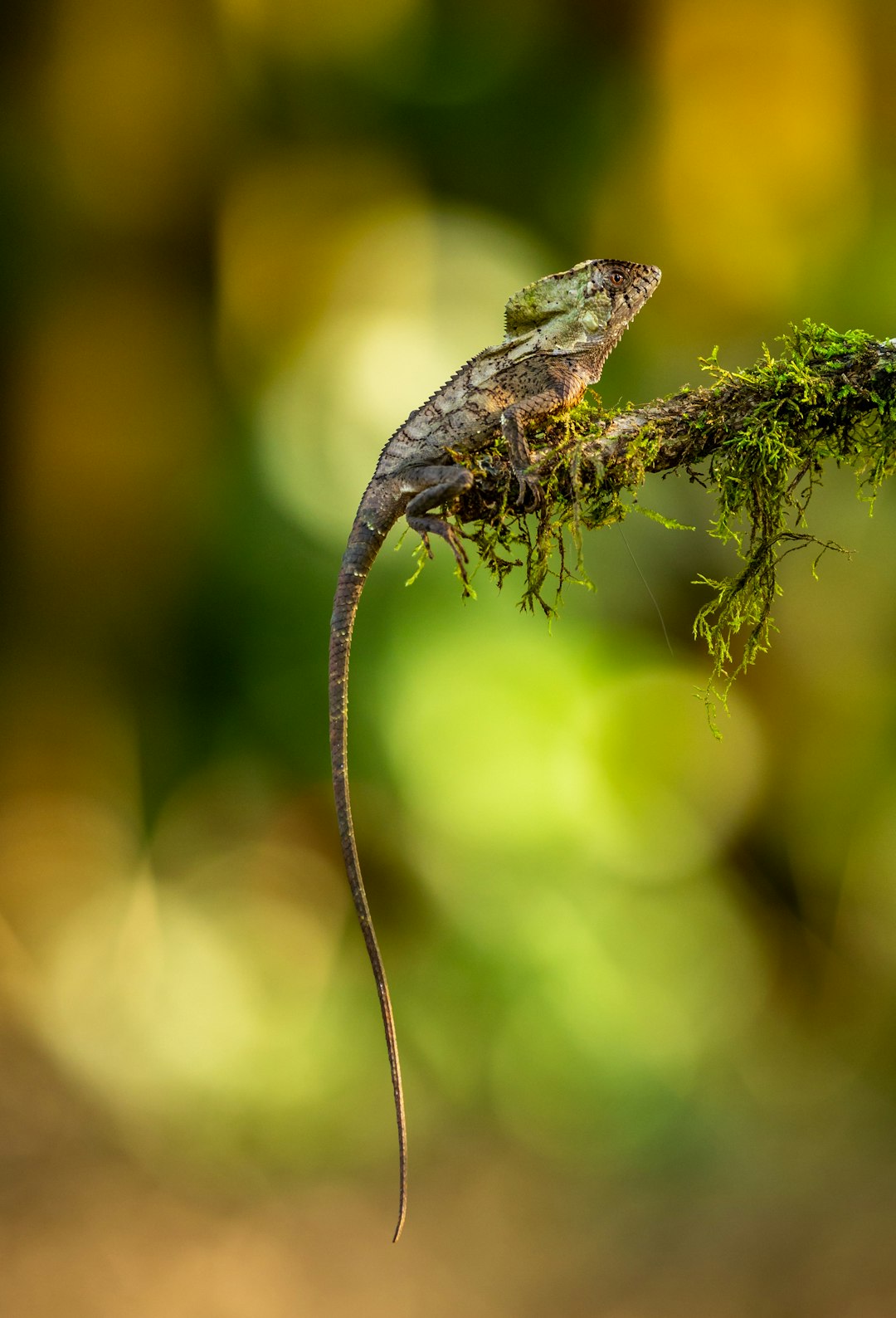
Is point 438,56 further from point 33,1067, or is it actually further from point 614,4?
point 33,1067

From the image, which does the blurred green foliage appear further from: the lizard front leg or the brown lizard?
the lizard front leg

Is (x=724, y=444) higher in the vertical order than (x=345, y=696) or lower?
higher

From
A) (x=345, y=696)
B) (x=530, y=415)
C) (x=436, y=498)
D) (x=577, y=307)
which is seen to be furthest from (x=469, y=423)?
(x=345, y=696)

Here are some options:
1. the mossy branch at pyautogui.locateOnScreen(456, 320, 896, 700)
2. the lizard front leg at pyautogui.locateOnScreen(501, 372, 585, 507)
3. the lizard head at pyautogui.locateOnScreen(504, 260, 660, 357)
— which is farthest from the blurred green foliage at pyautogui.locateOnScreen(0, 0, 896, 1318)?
the mossy branch at pyautogui.locateOnScreen(456, 320, 896, 700)

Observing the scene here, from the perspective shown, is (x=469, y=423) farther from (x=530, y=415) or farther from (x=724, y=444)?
(x=724, y=444)

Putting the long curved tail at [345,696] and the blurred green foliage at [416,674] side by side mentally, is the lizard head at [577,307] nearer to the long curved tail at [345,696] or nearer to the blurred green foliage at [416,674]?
the long curved tail at [345,696]

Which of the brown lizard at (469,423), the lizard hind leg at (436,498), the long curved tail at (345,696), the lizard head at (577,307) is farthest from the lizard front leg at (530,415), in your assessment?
the long curved tail at (345,696)

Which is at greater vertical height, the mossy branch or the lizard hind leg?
the mossy branch
